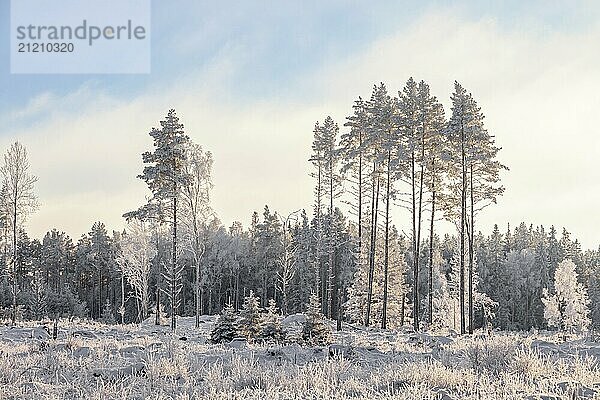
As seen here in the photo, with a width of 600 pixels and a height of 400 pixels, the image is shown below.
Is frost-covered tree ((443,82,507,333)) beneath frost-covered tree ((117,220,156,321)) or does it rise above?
above

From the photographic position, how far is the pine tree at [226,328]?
1722 cm

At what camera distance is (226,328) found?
17.6 m

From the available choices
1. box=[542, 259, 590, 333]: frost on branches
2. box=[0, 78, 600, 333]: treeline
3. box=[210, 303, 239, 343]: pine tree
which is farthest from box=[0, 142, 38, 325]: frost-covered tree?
box=[542, 259, 590, 333]: frost on branches

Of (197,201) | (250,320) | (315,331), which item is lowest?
(315,331)

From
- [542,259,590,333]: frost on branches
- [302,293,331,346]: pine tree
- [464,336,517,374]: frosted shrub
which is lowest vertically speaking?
[542,259,590,333]: frost on branches

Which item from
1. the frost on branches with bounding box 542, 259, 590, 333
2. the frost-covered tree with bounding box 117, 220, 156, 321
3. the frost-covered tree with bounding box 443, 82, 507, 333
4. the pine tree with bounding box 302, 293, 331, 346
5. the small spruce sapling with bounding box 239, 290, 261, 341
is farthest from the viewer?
the frost on branches with bounding box 542, 259, 590, 333

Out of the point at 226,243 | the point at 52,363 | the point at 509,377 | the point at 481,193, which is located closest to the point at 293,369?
the point at 509,377

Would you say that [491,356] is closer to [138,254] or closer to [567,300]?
[138,254]

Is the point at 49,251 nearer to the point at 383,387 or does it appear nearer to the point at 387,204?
the point at 387,204

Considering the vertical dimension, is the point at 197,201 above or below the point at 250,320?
above

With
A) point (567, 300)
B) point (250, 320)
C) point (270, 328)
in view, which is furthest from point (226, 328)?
point (567, 300)

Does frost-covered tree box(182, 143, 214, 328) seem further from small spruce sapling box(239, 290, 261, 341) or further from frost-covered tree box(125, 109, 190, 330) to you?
small spruce sapling box(239, 290, 261, 341)

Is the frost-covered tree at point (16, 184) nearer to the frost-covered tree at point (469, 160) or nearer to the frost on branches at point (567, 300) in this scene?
the frost-covered tree at point (469, 160)

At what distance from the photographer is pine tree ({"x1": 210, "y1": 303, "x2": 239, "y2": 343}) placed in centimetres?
1722
